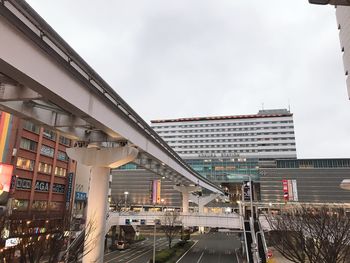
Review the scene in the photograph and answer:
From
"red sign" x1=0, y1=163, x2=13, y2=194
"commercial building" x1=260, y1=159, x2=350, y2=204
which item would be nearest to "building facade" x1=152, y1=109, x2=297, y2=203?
"commercial building" x1=260, y1=159, x2=350, y2=204

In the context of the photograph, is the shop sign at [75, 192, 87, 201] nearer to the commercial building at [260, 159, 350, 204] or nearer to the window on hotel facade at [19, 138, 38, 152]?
the window on hotel facade at [19, 138, 38, 152]

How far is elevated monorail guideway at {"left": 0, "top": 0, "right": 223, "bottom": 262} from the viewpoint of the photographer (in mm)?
11219

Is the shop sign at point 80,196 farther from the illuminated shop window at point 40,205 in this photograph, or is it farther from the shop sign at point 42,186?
the illuminated shop window at point 40,205

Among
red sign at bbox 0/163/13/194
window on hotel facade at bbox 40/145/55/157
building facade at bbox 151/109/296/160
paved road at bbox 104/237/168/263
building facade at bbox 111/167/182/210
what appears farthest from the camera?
building facade at bbox 151/109/296/160

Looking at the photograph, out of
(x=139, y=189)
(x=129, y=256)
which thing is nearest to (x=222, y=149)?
(x=139, y=189)

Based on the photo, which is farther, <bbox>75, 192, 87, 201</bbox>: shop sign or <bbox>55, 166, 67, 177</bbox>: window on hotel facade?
<bbox>75, 192, 87, 201</bbox>: shop sign

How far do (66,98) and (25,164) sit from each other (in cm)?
3650

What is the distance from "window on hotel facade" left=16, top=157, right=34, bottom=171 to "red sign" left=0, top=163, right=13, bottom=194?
25.4 feet

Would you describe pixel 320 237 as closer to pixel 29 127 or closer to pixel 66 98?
pixel 66 98

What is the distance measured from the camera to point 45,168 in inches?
2007

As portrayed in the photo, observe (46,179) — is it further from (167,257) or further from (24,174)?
(167,257)

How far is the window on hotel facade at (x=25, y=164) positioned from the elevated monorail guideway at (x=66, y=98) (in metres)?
24.7

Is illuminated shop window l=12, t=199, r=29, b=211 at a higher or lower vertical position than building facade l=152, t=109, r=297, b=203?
lower

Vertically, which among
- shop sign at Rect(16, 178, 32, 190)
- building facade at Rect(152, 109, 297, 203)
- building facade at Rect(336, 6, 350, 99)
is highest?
building facade at Rect(152, 109, 297, 203)
